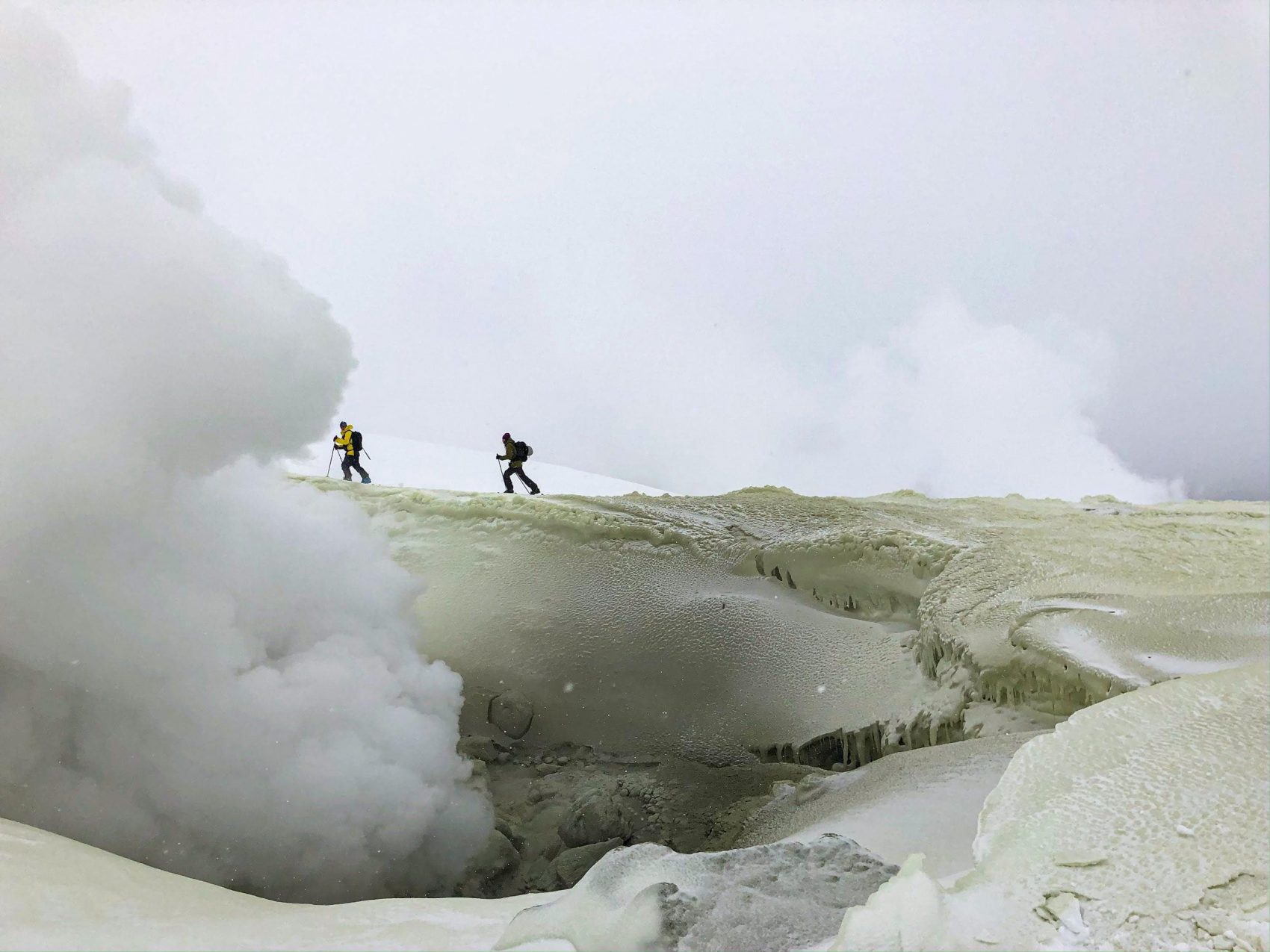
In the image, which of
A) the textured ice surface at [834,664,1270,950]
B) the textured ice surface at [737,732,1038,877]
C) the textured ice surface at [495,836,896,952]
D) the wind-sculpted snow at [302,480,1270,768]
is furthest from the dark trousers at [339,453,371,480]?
the textured ice surface at [834,664,1270,950]

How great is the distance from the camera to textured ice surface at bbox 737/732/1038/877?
1.98 metres

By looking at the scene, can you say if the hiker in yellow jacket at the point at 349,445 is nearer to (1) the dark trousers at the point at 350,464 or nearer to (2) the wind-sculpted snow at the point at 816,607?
(1) the dark trousers at the point at 350,464

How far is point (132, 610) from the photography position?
281cm

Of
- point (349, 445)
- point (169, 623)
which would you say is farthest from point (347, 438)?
point (169, 623)

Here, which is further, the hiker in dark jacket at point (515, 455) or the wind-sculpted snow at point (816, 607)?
the hiker in dark jacket at point (515, 455)

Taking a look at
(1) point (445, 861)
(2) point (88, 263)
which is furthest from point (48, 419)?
(1) point (445, 861)

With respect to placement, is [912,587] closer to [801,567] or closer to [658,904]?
[801,567]

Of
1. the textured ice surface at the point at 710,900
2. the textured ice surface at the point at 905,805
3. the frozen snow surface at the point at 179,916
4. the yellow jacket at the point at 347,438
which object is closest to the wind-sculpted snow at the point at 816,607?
the textured ice surface at the point at 905,805

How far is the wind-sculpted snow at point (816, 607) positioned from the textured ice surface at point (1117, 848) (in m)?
0.72

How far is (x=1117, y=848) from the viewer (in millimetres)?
1573

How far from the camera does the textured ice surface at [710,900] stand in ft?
4.72

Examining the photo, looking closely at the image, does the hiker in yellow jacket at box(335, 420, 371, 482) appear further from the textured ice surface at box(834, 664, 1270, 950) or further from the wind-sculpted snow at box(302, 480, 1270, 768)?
the textured ice surface at box(834, 664, 1270, 950)

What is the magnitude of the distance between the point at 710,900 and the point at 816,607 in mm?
2529

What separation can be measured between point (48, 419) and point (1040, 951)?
9.78 feet
